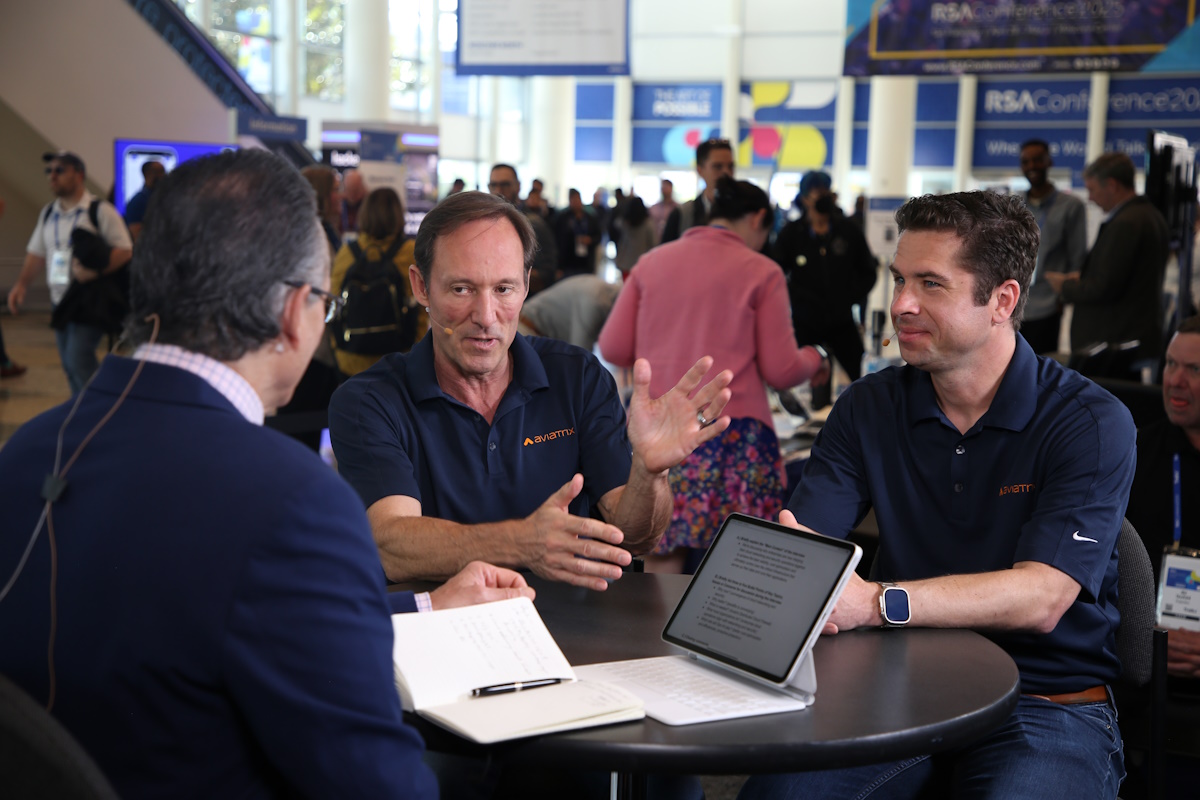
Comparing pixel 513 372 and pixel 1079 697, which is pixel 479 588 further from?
pixel 1079 697

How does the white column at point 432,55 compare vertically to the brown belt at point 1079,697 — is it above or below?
above

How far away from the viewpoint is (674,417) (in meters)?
1.99

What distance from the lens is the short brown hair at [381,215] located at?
17.7ft

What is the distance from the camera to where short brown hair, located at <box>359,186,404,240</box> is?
5.40 metres

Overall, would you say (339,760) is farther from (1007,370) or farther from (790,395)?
(790,395)

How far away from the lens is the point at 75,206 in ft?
22.7

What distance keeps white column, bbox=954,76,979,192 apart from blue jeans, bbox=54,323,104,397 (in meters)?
16.5

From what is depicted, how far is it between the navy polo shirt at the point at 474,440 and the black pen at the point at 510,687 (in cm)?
79

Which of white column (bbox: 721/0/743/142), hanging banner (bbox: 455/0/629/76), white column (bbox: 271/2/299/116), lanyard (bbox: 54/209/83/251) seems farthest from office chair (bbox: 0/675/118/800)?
white column (bbox: 721/0/743/142)

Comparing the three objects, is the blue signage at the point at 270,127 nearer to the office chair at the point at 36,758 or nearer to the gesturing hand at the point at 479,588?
the gesturing hand at the point at 479,588

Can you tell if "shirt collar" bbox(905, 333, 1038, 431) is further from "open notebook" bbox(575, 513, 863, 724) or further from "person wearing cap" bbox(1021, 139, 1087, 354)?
"person wearing cap" bbox(1021, 139, 1087, 354)

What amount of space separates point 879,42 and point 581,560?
7.54 metres

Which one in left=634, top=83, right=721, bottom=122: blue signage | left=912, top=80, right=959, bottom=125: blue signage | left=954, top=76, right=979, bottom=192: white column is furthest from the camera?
left=634, top=83, right=721, bottom=122: blue signage

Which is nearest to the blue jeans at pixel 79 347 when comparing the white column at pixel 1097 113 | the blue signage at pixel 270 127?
the blue signage at pixel 270 127
